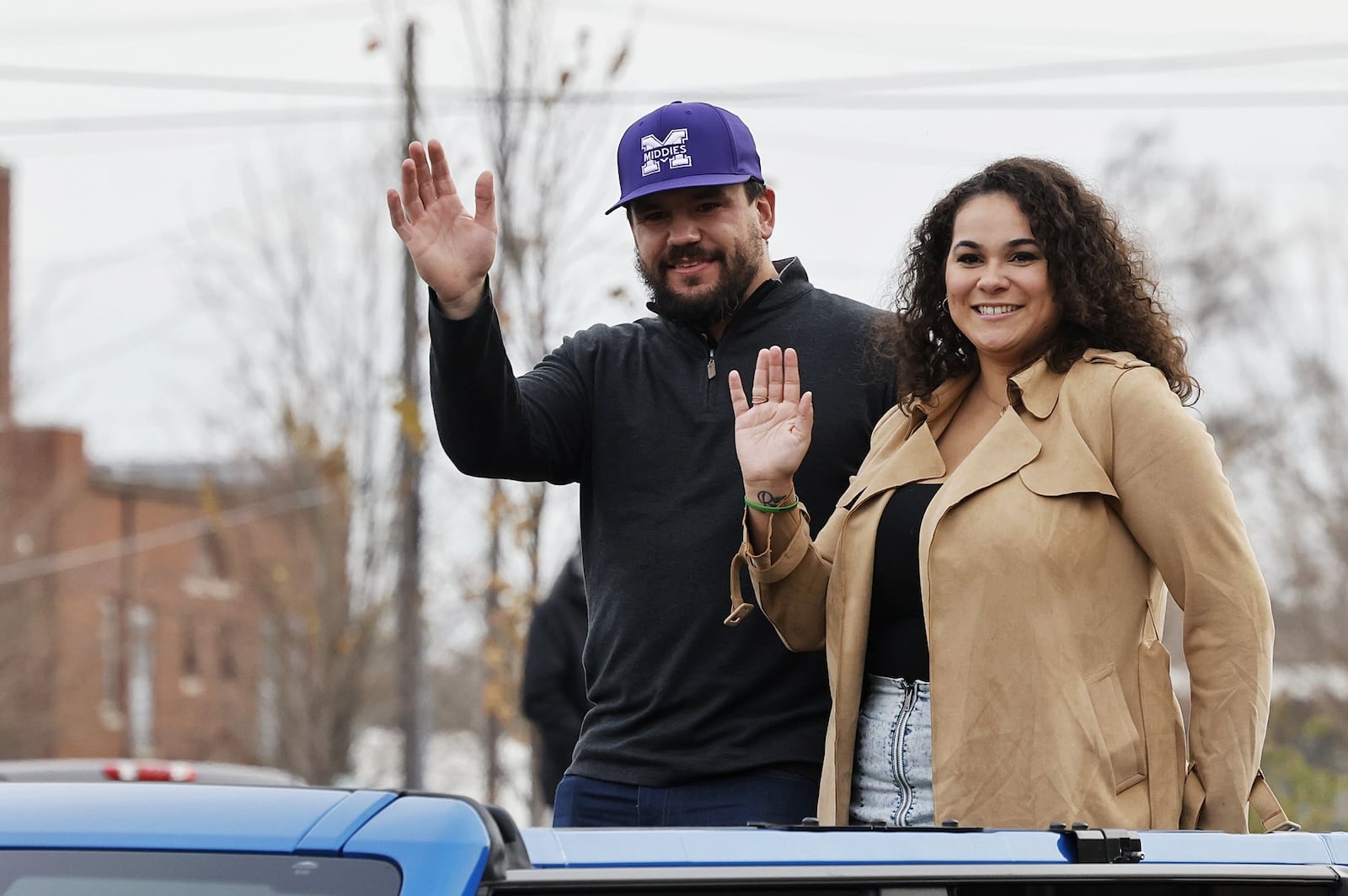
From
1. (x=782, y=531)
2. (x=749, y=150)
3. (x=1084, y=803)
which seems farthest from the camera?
(x=749, y=150)

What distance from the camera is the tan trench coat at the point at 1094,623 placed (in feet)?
10.3

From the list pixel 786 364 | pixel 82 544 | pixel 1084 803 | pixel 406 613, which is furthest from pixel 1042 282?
pixel 82 544

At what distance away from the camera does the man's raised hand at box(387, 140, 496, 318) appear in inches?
144

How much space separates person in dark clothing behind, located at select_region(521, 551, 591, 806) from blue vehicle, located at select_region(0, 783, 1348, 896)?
5.30 metres

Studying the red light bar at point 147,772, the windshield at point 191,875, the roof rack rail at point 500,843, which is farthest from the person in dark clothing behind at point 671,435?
the red light bar at point 147,772

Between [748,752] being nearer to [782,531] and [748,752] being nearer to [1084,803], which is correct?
[782,531]

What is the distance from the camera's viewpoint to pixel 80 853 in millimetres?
2168

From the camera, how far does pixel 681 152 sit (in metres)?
3.87

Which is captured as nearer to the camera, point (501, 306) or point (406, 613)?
point (501, 306)

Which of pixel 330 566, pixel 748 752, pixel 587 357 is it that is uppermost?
pixel 587 357

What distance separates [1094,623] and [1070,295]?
67 cm

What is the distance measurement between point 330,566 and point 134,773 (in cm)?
1428

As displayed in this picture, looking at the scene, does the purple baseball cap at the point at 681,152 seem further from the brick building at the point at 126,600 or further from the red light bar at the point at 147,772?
the brick building at the point at 126,600

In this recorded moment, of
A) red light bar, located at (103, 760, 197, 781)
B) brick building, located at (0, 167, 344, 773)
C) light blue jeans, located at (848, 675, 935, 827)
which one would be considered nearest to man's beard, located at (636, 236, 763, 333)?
light blue jeans, located at (848, 675, 935, 827)
